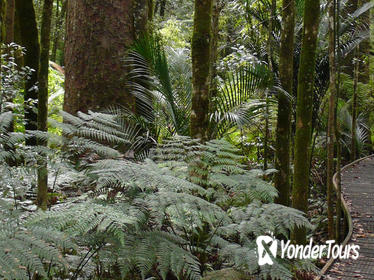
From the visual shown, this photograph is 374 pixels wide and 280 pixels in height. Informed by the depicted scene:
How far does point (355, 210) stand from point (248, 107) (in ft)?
8.79

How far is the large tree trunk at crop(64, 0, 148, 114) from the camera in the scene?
18.4 ft

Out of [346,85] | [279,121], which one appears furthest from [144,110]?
[346,85]

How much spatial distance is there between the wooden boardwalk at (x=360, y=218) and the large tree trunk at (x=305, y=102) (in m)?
0.76

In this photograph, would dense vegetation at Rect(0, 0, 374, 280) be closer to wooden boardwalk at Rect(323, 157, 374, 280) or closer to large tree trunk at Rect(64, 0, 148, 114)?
large tree trunk at Rect(64, 0, 148, 114)

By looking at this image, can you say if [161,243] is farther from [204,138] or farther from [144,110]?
[144,110]

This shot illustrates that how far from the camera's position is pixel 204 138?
478 cm

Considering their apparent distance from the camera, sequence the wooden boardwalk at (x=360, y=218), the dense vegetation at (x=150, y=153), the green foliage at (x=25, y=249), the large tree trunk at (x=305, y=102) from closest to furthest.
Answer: the green foliage at (x=25, y=249)
the dense vegetation at (x=150, y=153)
the wooden boardwalk at (x=360, y=218)
the large tree trunk at (x=305, y=102)

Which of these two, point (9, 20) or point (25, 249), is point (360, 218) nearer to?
point (25, 249)

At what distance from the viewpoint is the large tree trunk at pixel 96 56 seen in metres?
5.60

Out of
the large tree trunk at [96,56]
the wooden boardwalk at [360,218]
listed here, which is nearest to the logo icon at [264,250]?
the wooden boardwalk at [360,218]

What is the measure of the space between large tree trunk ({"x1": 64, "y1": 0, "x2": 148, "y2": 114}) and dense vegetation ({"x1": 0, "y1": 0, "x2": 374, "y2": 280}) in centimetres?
2

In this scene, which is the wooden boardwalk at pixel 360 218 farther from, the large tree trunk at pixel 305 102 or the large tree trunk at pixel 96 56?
the large tree trunk at pixel 96 56

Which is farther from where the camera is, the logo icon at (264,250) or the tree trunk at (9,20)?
the tree trunk at (9,20)

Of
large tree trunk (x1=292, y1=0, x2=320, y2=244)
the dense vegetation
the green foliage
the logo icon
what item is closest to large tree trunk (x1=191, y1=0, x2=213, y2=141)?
the dense vegetation
